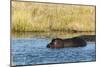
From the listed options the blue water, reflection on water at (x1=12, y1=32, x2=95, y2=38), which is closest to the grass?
reflection on water at (x1=12, y1=32, x2=95, y2=38)

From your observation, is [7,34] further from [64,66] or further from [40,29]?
[64,66]

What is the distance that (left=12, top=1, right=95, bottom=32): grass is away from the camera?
2.52m

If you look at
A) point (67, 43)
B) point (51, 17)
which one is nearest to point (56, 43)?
point (67, 43)

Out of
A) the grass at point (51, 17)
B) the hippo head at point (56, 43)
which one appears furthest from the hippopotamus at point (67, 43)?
the grass at point (51, 17)

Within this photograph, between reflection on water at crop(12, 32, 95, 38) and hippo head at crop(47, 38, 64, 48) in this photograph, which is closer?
reflection on water at crop(12, 32, 95, 38)

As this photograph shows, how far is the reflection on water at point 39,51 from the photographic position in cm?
249

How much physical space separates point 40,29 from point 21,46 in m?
0.30

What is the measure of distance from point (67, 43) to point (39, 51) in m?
0.38

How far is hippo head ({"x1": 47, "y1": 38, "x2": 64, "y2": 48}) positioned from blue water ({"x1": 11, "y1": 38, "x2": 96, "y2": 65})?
0.13 ft

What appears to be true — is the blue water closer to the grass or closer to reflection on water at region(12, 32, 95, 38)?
reflection on water at region(12, 32, 95, 38)

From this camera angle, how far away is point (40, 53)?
103 inches

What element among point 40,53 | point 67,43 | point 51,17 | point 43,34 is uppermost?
point 51,17

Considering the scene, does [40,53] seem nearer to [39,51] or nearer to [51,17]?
[39,51]

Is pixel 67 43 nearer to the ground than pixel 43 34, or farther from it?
nearer to the ground
